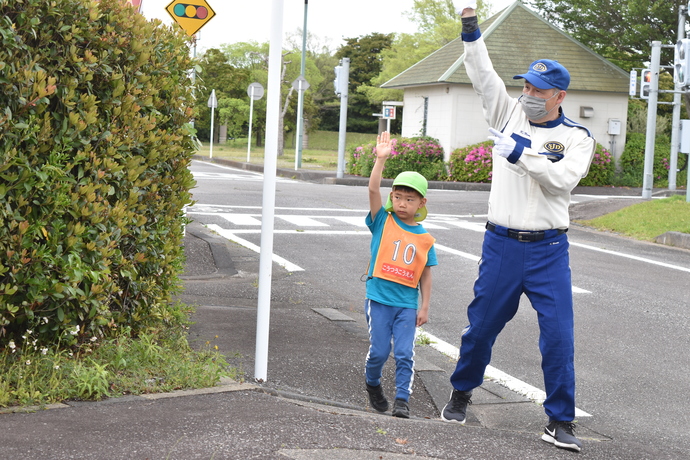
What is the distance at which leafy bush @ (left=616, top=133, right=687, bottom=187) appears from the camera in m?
29.7

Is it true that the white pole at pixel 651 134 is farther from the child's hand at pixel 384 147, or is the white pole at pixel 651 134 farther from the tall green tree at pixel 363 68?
the tall green tree at pixel 363 68

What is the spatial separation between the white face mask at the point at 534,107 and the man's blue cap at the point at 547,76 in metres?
0.06

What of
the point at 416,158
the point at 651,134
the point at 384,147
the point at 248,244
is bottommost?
the point at 248,244

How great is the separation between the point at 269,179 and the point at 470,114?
2500 centimetres

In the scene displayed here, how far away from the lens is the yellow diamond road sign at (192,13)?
37.1 feet

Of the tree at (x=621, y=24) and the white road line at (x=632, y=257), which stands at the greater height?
the tree at (x=621, y=24)

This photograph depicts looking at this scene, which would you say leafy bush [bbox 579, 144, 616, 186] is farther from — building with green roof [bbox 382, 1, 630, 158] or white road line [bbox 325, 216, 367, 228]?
white road line [bbox 325, 216, 367, 228]

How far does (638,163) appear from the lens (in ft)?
98.0

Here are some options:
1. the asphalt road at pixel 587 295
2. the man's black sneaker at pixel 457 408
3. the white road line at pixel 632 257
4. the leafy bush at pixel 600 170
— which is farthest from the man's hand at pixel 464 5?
the leafy bush at pixel 600 170

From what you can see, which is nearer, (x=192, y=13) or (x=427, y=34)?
(x=192, y=13)

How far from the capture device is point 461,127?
28.9 metres

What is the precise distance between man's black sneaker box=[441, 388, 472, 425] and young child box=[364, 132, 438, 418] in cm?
26

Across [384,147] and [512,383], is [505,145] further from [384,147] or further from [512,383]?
[512,383]

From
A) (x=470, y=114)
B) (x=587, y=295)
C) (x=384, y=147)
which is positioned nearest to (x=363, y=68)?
(x=470, y=114)
